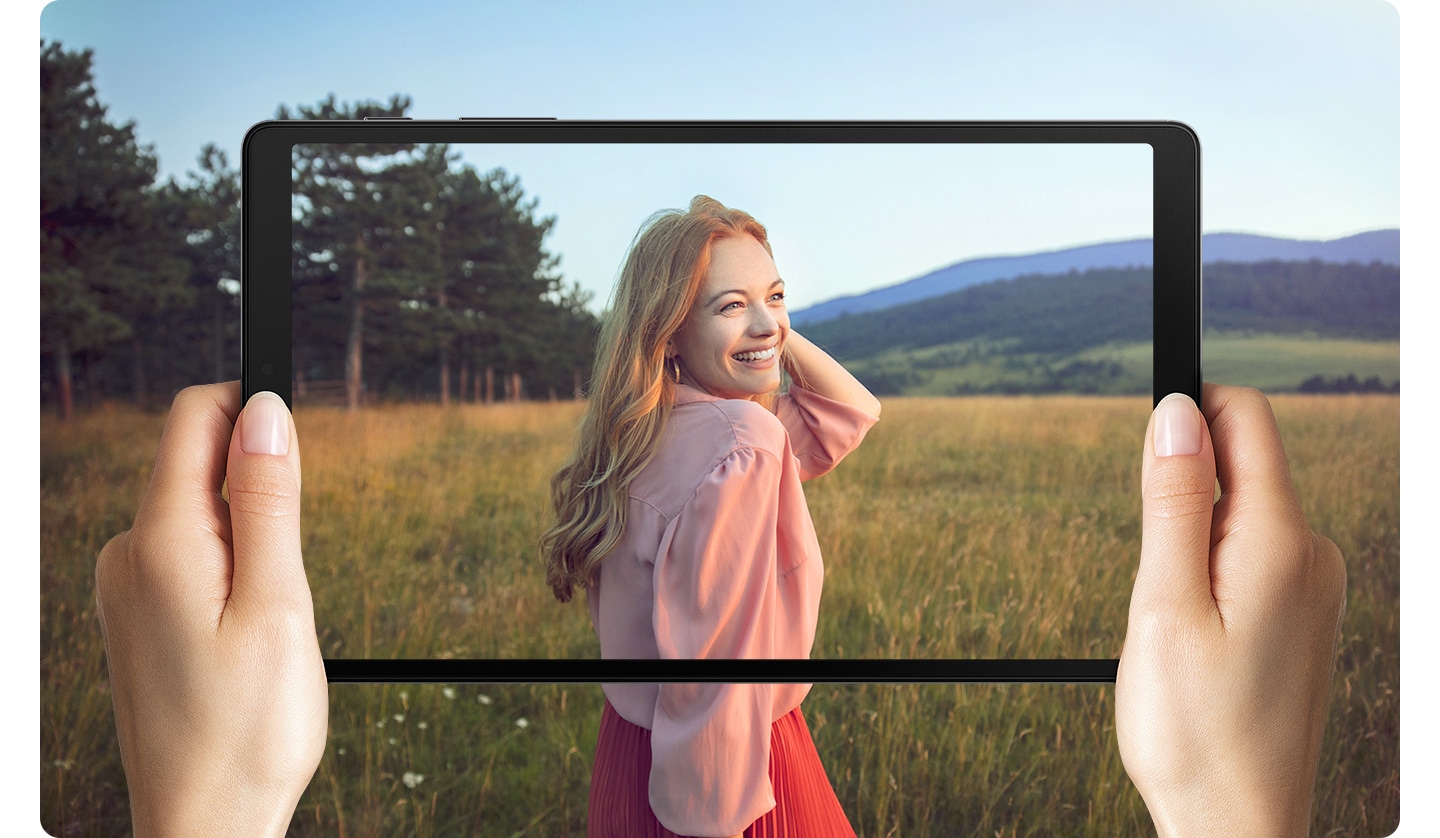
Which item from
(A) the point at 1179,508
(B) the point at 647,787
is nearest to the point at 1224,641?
(A) the point at 1179,508

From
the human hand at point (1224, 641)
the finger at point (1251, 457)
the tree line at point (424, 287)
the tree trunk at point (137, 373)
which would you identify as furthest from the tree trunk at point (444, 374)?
the tree trunk at point (137, 373)

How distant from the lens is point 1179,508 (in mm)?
1328

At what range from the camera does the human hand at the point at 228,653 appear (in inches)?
52.0

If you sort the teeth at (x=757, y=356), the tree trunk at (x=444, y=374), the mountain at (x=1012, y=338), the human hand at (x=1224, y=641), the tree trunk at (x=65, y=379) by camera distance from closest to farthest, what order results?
the human hand at (x=1224, y=641)
the teeth at (x=757, y=356)
the mountain at (x=1012, y=338)
the tree trunk at (x=444, y=374)
the tree trunk at (x=65, y=379)

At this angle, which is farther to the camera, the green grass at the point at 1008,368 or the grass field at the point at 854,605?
the grass field at the point at 854,605

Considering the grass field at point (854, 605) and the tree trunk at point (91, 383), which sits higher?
the tree trunk at point (91, 383)

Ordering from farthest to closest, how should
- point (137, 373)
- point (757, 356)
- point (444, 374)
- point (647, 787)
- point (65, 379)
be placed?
point (137, 373), point (65, 379), point (444, 374), point (647, 787), point (757, 356)

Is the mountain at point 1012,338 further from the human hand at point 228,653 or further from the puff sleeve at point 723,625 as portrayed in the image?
the human hand at point 228,653

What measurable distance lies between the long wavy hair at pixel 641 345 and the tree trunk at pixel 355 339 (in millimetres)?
448

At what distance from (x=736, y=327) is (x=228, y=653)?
1.01 meters

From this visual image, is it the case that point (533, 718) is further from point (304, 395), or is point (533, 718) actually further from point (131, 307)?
point (131, 307)

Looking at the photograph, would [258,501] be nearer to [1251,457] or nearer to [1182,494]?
[1182,494]

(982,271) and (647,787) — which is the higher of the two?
(982,271)

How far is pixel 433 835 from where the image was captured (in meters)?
3.05
